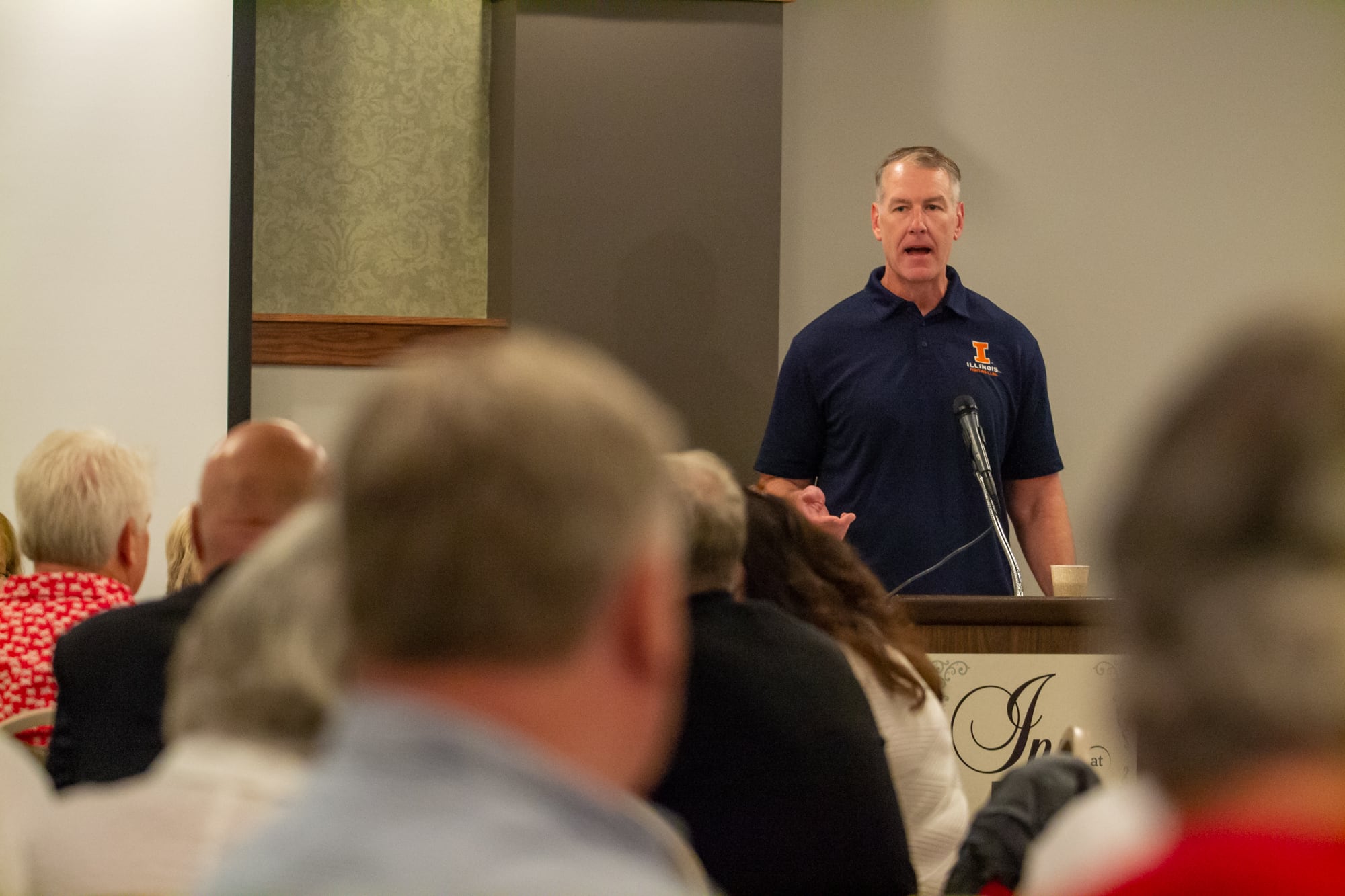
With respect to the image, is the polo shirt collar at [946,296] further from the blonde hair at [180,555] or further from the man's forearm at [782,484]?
the blonde hair at [180,555]

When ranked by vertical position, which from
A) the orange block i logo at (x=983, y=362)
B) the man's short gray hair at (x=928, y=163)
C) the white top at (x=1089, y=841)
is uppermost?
the man's short gray hair at (x=928, y=163)

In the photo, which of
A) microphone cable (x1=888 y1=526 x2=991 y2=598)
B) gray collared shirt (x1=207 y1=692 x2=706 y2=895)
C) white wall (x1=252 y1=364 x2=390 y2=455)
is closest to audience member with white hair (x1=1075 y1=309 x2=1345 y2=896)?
gray collared shirt (x1=207 y1=692 x2=706 y2=895)

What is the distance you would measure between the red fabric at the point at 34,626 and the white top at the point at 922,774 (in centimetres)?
118

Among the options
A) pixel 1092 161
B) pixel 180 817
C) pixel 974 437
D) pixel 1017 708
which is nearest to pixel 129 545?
pixel 180 817

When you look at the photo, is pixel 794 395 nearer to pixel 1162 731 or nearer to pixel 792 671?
pixel 792 671

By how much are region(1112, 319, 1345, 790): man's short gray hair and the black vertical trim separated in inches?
Result: 148

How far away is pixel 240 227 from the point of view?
415cm

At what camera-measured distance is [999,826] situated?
1.35 metres

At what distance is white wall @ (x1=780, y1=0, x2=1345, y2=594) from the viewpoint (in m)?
4.86

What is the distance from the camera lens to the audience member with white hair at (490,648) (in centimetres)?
63

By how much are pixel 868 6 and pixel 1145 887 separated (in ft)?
15.1

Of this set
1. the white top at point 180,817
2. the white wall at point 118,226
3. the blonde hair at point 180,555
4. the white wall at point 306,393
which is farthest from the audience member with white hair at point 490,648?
the white wall at point 306,393

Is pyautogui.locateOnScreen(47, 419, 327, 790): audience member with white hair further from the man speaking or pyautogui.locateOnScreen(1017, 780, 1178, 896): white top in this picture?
the man speaking

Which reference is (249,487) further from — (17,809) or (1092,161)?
(1092,161)
